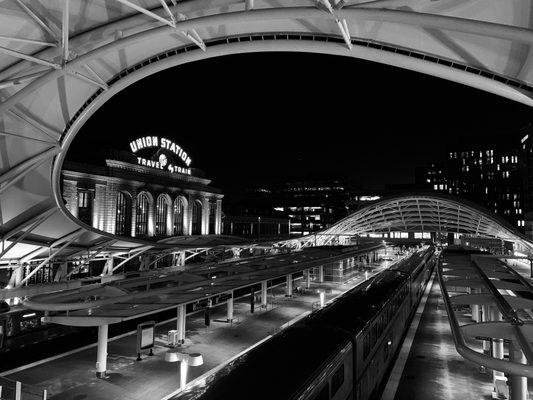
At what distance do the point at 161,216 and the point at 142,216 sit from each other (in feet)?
14.7

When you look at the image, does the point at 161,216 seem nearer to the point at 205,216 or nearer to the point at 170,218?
the point at 170,218

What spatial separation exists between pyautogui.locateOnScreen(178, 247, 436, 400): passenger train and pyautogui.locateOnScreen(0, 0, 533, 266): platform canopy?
8.53m

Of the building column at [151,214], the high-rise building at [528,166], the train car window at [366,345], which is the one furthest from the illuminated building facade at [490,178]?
the train car window at [366,345]

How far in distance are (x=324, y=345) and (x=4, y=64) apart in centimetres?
1749

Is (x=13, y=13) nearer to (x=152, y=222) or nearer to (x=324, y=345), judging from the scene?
(x=324, y=345)

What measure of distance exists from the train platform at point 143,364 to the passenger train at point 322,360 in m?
6.54

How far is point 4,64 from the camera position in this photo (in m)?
17.5

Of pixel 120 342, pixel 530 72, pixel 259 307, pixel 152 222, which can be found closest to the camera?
pixel 530 72

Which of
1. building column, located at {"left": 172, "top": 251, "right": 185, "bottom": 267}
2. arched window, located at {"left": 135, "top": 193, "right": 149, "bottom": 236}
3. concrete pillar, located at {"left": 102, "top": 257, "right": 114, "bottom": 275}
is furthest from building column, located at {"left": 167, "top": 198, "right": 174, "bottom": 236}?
concrete pillar, located at {"left": 102, "top": 257, "right": 114, "bottom": 275}

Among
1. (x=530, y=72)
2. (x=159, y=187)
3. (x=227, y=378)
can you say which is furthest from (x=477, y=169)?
(x=227, y=378)

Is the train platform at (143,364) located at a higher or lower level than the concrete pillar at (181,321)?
lower

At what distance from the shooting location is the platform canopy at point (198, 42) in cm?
1230

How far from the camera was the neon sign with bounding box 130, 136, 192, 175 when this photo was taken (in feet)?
225

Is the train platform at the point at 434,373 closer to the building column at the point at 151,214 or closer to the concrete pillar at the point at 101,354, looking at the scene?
the concrete pillar at the point at 101,354
